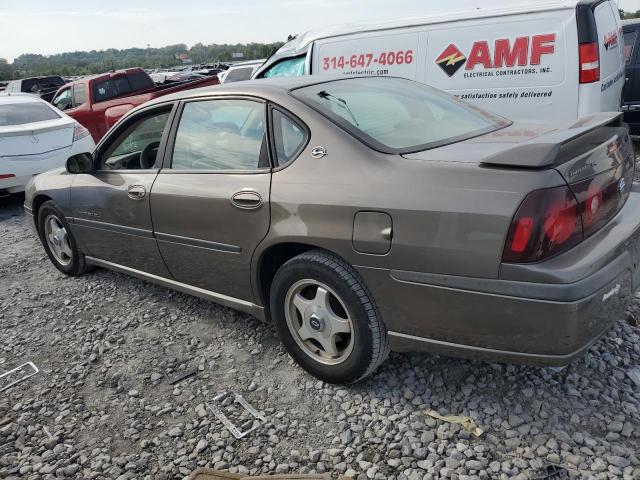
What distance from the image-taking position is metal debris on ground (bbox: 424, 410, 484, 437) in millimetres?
2387

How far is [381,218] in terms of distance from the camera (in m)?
2.33

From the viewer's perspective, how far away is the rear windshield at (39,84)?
17.9m

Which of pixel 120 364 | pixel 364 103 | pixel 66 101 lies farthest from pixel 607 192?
pixel 66 101

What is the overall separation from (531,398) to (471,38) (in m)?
4.28

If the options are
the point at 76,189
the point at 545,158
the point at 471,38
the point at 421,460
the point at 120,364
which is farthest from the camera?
the point at 471,38

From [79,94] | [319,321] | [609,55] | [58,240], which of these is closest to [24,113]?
[79,94]

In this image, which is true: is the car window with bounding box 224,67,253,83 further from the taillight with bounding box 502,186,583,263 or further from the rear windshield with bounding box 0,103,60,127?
the taillight with bounding box 502,186,583,263

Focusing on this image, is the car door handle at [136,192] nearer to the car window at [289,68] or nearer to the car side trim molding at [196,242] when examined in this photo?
the car side trim molding at [196,242]

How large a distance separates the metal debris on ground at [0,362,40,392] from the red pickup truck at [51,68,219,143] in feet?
21.5

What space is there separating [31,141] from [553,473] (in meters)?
7.17

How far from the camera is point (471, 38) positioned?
18.7 feet

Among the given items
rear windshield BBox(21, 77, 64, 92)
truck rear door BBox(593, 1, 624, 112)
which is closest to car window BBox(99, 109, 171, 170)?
truck rear door BBox(593, 1, 624, 112)

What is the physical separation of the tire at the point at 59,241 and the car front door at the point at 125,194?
302mm

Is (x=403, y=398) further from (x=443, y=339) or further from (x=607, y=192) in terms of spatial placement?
(x=607, y=192)
